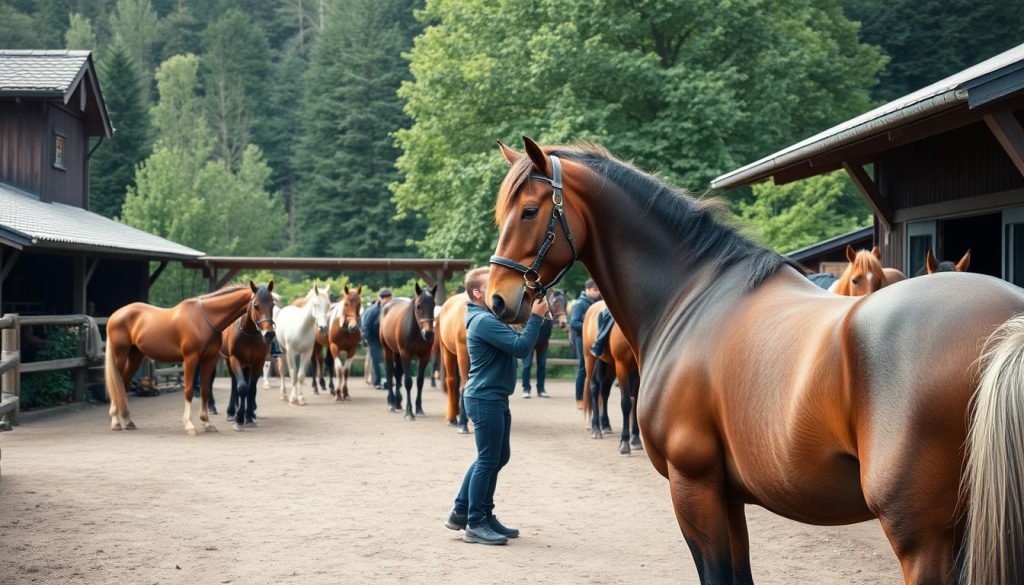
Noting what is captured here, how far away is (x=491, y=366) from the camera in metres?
6.80

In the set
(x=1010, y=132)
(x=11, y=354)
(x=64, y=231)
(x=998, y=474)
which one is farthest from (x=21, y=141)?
(x=998, y=474)

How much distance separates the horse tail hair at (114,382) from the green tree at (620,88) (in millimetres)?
12966

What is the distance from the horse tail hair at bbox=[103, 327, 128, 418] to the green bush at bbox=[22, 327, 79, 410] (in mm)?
2622

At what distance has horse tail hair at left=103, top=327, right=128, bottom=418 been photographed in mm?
13438

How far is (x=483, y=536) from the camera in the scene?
673 centimetres

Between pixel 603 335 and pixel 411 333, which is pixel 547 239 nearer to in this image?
pixel 603 335

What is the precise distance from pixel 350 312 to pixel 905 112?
1294 centimetres

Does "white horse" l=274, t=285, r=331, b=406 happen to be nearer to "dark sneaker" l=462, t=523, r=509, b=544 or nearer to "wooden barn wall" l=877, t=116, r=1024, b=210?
"wooden barn wall" l=877, t=116, r=1024, b=210

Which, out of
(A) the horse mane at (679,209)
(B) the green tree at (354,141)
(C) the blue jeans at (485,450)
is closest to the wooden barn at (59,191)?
(C) the blue jeans at (485,450)

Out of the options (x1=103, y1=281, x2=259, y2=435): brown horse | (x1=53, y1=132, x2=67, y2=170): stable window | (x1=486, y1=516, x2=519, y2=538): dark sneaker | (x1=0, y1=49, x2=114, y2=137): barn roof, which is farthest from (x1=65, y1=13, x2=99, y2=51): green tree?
(x1=486, y1=516, x2=519, y2=538): dark sneaker

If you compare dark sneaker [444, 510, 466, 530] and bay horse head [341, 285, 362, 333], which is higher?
bay horse head [341, 285, 362, 333]

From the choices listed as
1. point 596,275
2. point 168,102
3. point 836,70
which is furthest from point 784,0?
point 168,102

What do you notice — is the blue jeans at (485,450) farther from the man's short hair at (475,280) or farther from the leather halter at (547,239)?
the leather halter at (547,239)

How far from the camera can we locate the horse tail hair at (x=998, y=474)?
2.16 metres
